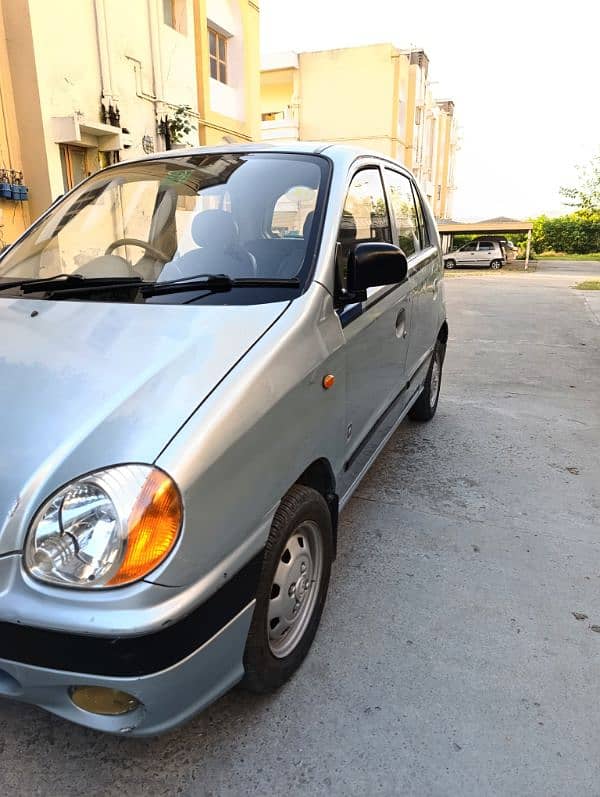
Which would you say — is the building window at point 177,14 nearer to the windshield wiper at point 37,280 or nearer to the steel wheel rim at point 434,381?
the steel wheel rim at point 434,381

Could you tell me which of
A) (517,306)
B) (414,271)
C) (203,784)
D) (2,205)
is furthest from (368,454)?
(517,306)

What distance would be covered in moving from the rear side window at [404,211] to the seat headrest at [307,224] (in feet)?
3.67

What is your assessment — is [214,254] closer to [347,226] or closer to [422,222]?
[347,226]

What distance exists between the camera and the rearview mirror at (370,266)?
228 centimetres

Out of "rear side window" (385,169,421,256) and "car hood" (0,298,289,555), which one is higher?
"rear side window" (385,169,421,256)

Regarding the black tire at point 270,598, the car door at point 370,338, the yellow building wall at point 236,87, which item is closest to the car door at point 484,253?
the yellow building wall at point 236,87

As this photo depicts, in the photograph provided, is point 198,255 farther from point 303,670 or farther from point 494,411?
point 494,411

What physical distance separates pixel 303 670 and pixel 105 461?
1228 millimetres

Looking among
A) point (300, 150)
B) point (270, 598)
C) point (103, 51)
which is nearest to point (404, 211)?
point (300, 150)

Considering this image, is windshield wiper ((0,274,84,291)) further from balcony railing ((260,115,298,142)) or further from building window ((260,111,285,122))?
building window ((260,111,285,122))

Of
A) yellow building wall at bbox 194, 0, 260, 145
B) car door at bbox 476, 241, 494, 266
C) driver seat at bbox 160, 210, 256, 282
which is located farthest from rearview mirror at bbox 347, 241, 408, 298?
car door at bbox 476, 241, 494, 266

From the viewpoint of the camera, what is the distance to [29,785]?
1.73 meters

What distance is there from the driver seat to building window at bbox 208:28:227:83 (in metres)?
13.0

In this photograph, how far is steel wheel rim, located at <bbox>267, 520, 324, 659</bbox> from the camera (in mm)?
1959
